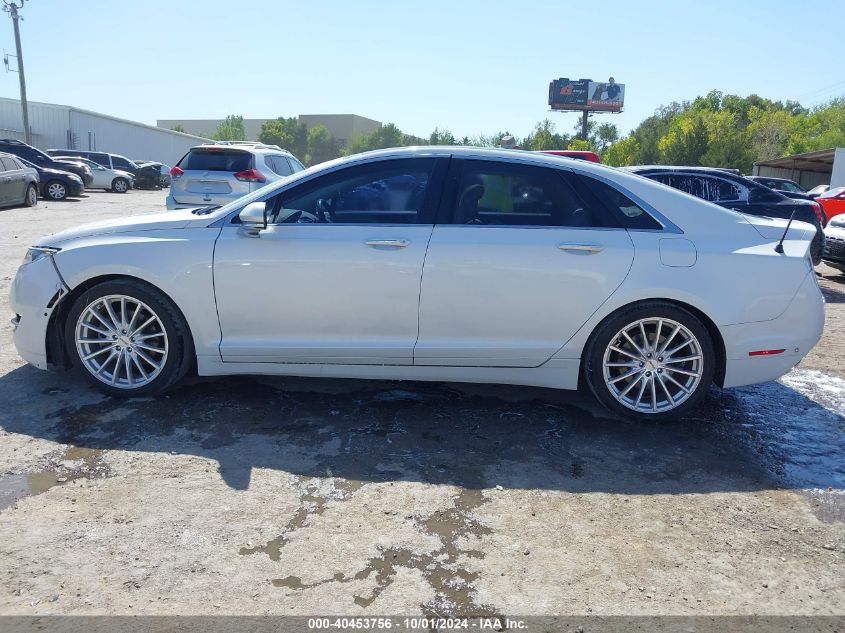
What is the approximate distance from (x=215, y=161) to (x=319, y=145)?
101 meters

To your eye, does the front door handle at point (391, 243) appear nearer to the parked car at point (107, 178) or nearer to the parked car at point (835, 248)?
the parked car at point (835, 248)

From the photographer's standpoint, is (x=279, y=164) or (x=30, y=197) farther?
(x=30, y=197)

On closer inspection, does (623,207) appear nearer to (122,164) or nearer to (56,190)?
(56,190)

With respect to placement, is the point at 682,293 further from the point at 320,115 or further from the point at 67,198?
the point at 320,115

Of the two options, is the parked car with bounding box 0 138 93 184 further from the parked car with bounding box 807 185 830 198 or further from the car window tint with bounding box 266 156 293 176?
the parked car with bounding box 807 185 830 198

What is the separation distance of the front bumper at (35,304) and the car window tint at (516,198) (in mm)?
2656

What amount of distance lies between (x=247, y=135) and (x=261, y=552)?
14479 cm

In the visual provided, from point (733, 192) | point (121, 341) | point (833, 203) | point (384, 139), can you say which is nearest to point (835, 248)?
point (733, 192)

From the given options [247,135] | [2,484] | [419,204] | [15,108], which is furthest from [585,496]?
[247,135]

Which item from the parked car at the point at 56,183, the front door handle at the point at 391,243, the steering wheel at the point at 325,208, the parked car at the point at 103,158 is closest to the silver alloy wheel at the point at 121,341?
the steering wheel at the point at 325,208

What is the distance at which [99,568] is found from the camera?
2.71 metres

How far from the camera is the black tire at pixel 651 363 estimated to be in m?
4.25

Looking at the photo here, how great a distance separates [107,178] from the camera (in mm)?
29734

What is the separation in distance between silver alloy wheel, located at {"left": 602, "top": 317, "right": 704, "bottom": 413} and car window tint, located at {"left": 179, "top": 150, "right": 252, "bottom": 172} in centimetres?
821
